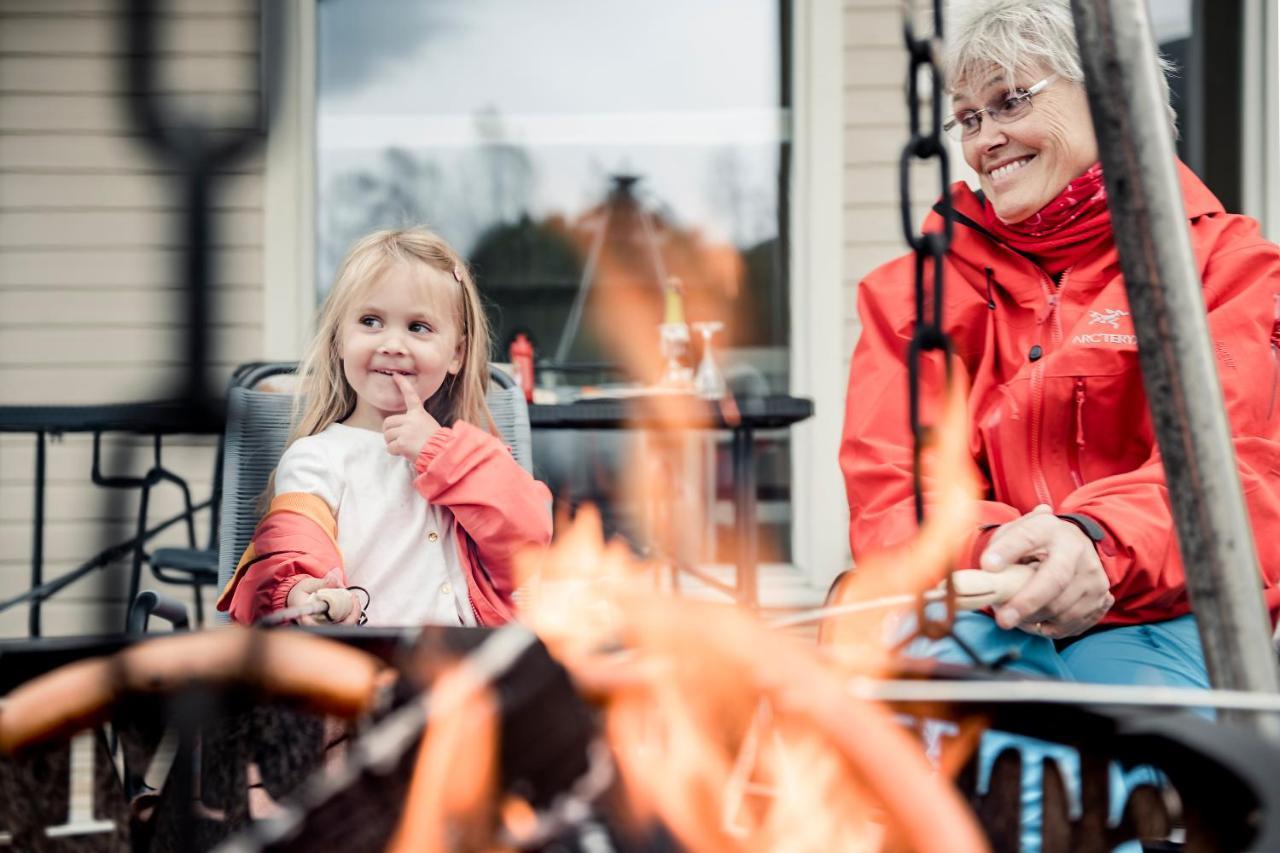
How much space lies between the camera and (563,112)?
3672 millimetres

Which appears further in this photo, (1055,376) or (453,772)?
(1055,376)

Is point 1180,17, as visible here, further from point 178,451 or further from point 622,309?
point 178,451

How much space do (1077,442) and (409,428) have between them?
0.88 metres

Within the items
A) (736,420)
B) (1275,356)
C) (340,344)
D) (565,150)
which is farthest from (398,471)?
(565,150)

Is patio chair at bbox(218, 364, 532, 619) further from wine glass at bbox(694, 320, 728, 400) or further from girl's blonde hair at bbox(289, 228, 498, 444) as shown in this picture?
wine glass at bbox(694, 320, 728, 400)

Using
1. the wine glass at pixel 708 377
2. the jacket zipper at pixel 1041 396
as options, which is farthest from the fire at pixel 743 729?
the wine glass at pixel 708 377

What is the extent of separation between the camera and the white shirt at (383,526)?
4.99 ft

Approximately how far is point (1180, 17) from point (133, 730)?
3.79 m

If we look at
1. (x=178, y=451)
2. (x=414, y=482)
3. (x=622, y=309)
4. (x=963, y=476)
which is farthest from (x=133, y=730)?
(x=622, y=309)

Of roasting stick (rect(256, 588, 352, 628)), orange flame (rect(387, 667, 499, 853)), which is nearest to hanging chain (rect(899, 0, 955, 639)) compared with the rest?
orange flame (rect(387, 667, 499, 853))

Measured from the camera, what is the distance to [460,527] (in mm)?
1588

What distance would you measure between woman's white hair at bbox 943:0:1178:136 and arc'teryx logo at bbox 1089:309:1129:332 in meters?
0.25

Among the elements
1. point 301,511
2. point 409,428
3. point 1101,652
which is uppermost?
point 409,428

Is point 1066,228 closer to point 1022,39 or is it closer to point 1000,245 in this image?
point 1000,245
